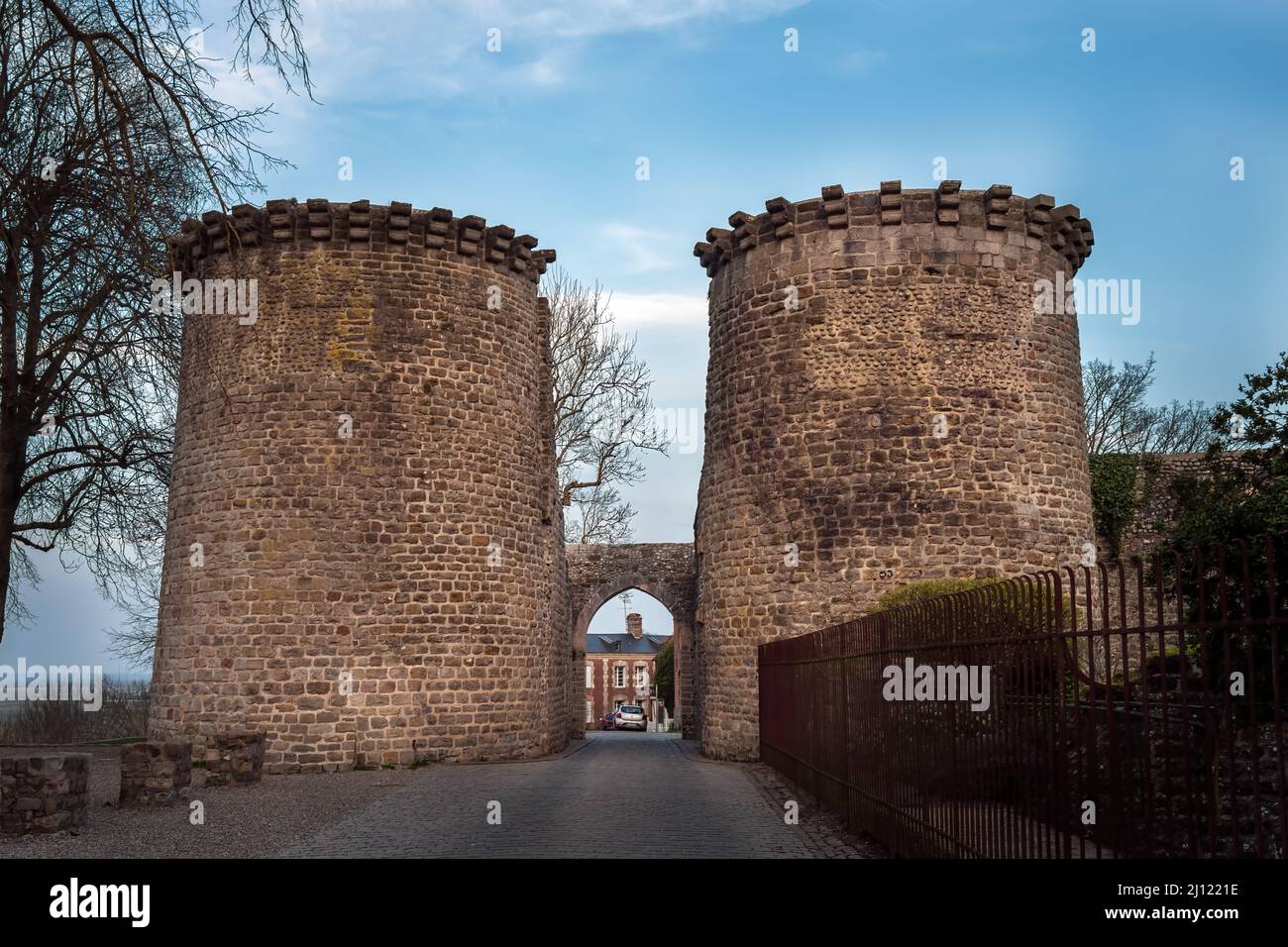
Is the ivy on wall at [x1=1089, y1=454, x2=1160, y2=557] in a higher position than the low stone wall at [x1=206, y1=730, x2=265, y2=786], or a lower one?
higher

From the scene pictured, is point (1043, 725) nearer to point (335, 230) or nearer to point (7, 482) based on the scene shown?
point (335, 230)

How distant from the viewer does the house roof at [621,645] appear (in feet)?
242

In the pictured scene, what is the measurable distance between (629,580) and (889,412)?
12573 mm

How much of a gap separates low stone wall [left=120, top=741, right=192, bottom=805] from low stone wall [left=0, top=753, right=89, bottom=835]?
2.15m

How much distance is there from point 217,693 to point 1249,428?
555 inches

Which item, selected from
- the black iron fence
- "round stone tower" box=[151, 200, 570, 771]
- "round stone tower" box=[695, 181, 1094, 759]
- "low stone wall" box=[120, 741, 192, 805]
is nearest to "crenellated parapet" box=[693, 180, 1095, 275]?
"round stone tower" box=[695, 181, 1094, 759]

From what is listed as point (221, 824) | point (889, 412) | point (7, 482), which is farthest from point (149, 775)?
point (889, 412)

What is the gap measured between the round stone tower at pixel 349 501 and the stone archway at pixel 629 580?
9.52 m

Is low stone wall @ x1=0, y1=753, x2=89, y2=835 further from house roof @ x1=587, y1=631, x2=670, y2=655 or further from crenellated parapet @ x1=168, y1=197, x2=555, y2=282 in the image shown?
house roof @ x1=587, y1=631, x2=670, y2=655

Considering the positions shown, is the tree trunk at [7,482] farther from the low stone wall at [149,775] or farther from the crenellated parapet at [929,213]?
the crenellated parapet at [929,213]

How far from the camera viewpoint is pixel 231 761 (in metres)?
13.7

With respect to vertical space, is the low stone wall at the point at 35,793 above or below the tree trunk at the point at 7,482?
below

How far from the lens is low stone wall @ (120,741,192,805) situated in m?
11.6

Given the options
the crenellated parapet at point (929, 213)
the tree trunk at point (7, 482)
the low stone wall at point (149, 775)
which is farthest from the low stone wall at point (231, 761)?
the crenellated parapet at point (929, 213)
